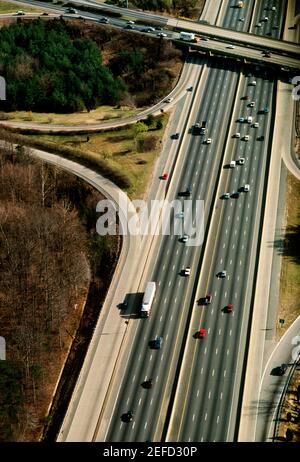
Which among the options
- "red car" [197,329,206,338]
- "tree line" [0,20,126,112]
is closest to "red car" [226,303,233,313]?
"red car" [197,329,206,338]

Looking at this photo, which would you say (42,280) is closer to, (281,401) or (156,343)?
(156,343)

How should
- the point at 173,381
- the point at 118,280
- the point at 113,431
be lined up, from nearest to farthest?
the point at 113,431 → the point at 173,381 → the point at 118,280

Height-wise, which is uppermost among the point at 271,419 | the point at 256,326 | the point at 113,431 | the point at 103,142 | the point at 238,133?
the point at 238,133

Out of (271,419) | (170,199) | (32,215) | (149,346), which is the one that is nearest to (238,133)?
(170,199)

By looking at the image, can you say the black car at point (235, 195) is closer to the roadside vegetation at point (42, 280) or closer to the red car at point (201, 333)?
the roadside vegetation at point (42, 280)

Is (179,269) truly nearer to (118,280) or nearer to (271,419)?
(118,280)

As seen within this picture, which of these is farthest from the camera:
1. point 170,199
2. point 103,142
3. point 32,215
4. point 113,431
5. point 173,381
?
point 103,142
